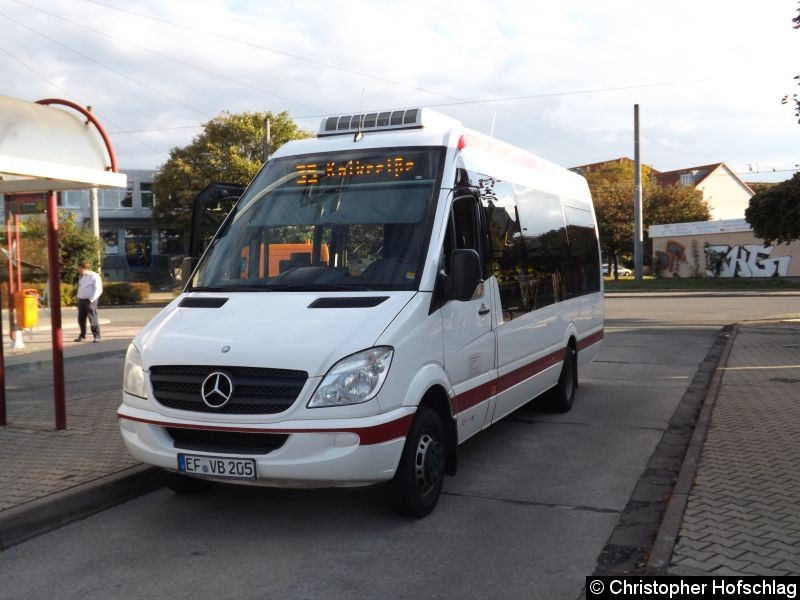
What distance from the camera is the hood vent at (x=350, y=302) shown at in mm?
5367

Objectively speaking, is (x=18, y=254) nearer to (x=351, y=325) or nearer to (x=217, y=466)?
(x=217, y=466)

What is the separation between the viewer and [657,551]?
457cm

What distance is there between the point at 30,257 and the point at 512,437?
6513 mm

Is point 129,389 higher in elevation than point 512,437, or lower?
higher

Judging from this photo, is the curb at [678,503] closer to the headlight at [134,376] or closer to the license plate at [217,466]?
the license plate at [217,466]

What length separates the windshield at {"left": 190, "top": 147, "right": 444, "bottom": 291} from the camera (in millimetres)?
5824

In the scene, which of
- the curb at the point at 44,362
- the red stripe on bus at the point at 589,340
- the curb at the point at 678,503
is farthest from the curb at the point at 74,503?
the curb at the point at 44,362

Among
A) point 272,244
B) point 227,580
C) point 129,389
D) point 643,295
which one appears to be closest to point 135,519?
point 129,389

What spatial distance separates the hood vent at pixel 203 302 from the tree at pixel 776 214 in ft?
66.1

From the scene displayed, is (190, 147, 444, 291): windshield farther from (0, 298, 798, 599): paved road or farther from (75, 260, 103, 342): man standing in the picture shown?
(75, 260, 103, 342): man standing

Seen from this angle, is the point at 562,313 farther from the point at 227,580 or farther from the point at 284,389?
the point at 227,580

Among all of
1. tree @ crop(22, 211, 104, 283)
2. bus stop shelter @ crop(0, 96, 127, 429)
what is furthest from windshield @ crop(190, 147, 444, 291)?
tree @ crop(22, 211, 104, 283)

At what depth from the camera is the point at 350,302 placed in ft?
17.8

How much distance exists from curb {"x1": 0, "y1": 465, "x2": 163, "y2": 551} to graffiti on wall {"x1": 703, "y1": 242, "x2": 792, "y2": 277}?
47167mm
